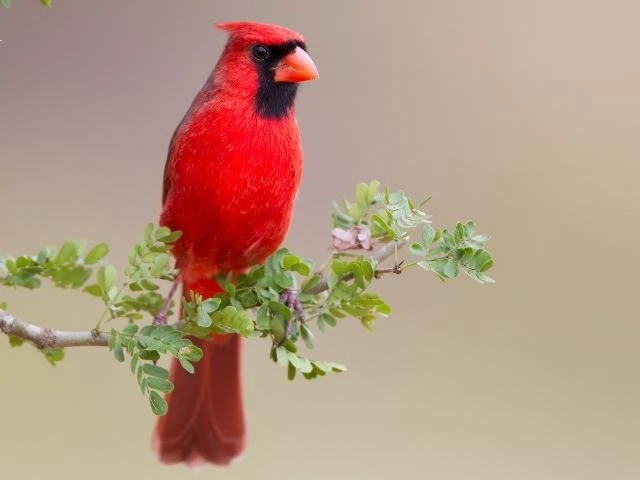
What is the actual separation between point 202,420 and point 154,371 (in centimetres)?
57

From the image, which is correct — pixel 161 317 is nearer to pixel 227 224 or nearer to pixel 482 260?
pixel 227 224

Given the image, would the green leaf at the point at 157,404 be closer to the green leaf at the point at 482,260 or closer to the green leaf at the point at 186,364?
the green leaf at the point at 186,364

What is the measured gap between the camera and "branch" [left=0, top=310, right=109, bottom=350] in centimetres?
139

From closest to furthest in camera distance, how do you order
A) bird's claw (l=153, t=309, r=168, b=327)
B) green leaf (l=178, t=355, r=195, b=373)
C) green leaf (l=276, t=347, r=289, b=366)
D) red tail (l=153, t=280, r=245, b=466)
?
green leaf (l=178, t=355, r=195, b=373), green leaf (l=276, t=347, r=289, b=366), bird's claw (l=153, t=309, r=168, b=327), red tail (l=153, t=280, r=245, b=466)

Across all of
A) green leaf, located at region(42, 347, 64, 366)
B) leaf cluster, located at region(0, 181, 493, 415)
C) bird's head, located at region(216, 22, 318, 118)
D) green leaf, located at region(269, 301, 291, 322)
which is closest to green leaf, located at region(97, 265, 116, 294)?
leaf cluster, located at region(0, 181, 493, 415)

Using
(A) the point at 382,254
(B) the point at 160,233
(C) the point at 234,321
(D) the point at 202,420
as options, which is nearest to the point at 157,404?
(C) the point at 234,321

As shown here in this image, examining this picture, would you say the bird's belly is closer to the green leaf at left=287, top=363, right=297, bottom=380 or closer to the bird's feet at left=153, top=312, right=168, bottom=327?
the bird's feet at left=153, top=312, right=168, bottom=327

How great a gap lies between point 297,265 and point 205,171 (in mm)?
286

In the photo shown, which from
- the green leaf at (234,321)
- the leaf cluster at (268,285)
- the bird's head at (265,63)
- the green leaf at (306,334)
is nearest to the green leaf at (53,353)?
the leaf cluster at (268,285)

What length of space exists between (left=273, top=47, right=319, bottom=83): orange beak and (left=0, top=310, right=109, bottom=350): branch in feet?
1.72

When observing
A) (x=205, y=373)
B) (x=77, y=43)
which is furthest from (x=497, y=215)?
(x=205, y=373)

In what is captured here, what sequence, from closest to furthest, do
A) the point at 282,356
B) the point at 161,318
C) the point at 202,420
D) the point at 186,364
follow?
the point at 186,364, the point at 282,356, the point at 161,318, the point at 202,420

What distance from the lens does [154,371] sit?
1377 mm

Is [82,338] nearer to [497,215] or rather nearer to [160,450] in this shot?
[160,450]
